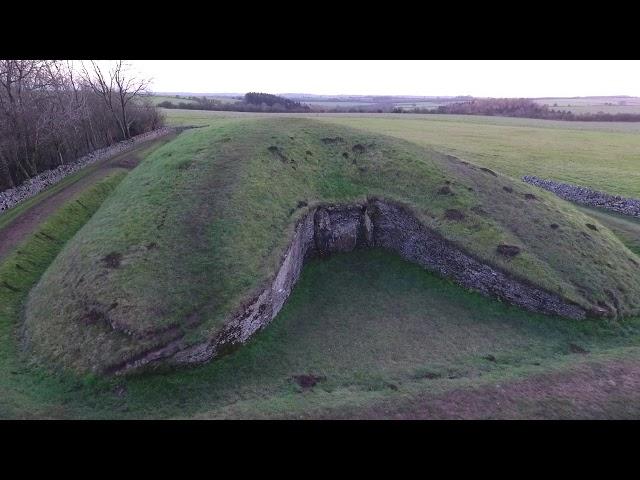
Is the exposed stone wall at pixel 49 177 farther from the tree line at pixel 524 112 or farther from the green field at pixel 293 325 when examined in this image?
the tree line at pixel 524 112

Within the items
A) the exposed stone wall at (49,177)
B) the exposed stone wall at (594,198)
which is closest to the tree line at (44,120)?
the exposed stone wall at (49,177)

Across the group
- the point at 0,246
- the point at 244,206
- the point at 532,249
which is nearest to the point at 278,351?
the point at 244,206

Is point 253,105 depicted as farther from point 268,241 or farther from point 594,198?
point 268,241

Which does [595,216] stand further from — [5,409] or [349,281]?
[5,409]

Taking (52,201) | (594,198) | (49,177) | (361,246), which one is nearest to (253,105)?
(49,177)

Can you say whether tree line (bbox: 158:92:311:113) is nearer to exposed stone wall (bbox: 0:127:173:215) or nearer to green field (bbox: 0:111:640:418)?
exposed stone wall (bbox: 0:127:173:215)

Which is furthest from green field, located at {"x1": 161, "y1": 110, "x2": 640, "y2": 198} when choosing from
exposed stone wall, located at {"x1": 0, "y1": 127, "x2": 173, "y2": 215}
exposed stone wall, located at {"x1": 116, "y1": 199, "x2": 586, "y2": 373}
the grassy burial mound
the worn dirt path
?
the worn dirt path
